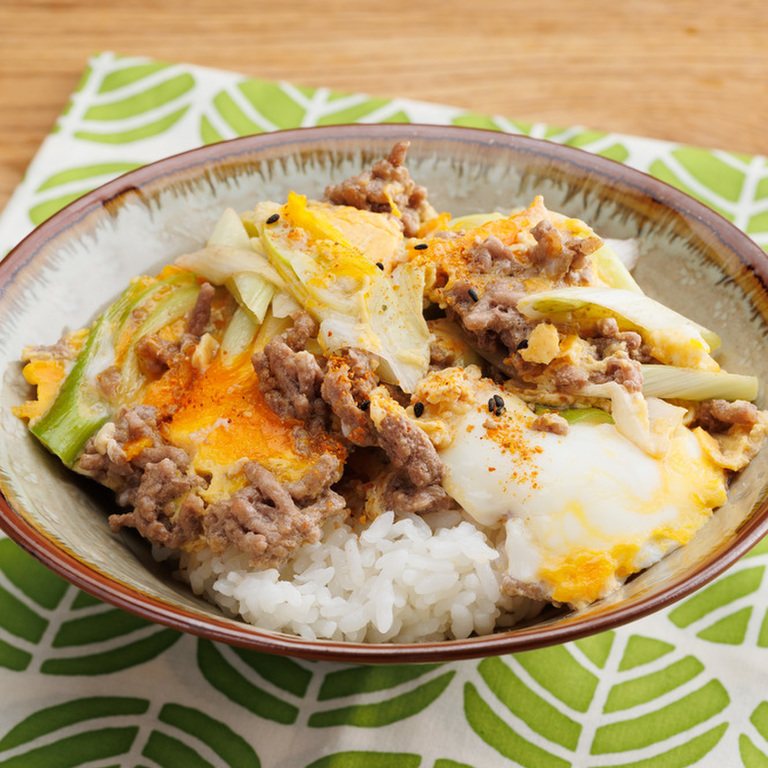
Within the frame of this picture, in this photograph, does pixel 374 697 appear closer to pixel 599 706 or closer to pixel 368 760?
pixel 368 760

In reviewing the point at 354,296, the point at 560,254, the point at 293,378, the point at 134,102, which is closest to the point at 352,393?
the point at 293,378

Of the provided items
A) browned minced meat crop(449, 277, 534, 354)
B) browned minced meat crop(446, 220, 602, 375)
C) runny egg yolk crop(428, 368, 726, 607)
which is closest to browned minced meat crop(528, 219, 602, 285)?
browned minced meat crop(446, 220, 602, 375)

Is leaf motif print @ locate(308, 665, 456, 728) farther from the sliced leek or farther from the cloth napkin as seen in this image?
the sliced leek

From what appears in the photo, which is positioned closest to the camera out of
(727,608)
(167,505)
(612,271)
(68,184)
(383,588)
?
(383,588)

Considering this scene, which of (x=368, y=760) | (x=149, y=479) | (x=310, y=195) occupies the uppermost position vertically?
(x=310, y=195)

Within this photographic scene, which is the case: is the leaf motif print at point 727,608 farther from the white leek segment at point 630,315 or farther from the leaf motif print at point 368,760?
the leaf motif print at point 368,760

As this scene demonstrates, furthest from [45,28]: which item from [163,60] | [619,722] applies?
[619,722]

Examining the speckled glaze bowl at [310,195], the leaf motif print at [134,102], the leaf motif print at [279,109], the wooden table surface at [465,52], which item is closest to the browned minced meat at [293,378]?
the speckled glaze bowl at [310,195]
